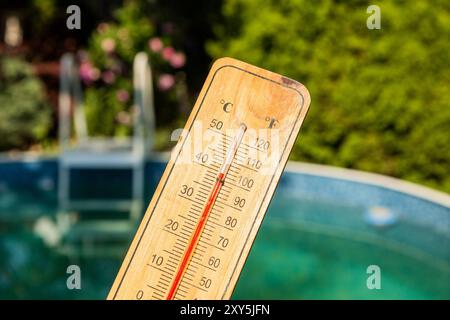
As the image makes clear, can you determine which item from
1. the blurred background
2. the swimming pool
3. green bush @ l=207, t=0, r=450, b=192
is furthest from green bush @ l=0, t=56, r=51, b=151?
green bush @ l=207, t=0, r=450, b=192

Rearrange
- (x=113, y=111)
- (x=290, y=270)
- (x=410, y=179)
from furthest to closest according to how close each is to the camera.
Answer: (x=113, y=111), (x=410, y=179), (x=290, y=270)

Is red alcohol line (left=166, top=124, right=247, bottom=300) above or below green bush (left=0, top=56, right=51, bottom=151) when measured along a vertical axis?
below

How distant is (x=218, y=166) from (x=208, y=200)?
0.11m

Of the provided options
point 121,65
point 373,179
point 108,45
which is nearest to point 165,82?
point 121,65

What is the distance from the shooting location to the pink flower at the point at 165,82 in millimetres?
9203

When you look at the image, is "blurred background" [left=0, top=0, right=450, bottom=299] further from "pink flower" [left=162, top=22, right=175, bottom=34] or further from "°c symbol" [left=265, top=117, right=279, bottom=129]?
"°c symbol" [left=265, top=117, right=279, bottom=129]

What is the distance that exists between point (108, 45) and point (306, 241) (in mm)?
3911

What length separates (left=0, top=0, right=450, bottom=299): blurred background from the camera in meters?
6.26

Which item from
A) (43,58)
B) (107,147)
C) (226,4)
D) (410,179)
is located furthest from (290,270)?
(43,58)

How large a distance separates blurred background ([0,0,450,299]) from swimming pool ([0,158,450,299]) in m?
0.02

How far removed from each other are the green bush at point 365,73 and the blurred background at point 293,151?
0.02 m

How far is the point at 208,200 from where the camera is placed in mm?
1972

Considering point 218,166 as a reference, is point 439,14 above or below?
above

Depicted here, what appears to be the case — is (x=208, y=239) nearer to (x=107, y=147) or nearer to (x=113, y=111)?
(x=107, y=147)
